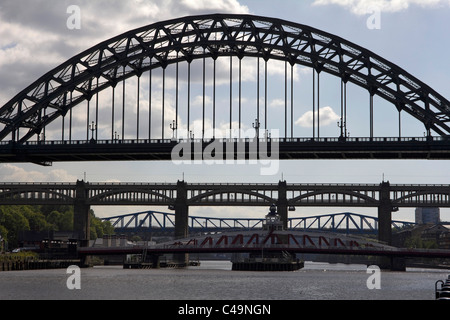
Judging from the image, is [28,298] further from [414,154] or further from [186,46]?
[414,154]

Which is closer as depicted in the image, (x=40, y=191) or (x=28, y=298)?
(x=28, y=298)

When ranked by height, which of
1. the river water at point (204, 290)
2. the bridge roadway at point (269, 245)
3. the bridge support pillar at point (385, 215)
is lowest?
the river water at point (204, 290)

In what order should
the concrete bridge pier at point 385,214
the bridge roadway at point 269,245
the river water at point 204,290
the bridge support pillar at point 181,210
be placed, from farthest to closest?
the bridge support pillar at point 181,210
the concrete bridge pier at point 385,214
the bridge roadway at point 269,245
the river water at point 204,290

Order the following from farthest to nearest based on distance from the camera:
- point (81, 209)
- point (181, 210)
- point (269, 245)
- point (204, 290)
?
1. point (81, 209)
2. point (181, 210)
3. point (269, 245)
4. point (204, 290)

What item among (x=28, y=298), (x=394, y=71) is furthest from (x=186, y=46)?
(x=28, y=298)

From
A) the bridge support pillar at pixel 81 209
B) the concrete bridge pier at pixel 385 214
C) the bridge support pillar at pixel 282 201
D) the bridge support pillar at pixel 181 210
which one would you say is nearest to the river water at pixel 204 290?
the concrete bridge pier at pixel 385 214

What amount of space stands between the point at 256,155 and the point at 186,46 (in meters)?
16.9

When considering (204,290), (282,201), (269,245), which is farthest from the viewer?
(282,201)

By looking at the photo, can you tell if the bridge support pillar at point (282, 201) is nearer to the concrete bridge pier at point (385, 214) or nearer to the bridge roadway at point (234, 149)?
the concrete bridge pier at point (385, 214)

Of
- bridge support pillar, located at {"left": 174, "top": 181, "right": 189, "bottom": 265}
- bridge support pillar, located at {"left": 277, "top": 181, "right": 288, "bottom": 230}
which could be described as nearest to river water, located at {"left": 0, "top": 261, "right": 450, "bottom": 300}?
bridge support pillar, located at {"left": 277, "top": 181, "right": 288, "bottom": 230}

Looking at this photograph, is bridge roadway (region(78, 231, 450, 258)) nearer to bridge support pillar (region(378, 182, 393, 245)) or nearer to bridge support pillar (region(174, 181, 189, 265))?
bridge support pillar (region(378, 182, 393, 245))

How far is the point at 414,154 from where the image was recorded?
A: 387ft

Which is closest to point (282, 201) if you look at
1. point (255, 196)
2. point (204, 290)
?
point (255, 196)

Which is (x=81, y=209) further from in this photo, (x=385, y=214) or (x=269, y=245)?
(x=385, y=214)
